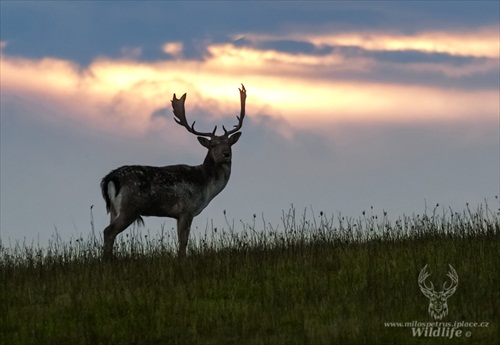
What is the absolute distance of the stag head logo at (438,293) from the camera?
10.3m

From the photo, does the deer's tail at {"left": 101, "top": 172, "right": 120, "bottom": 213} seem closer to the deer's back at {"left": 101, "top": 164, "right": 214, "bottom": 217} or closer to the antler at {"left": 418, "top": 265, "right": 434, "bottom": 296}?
the deer's back at {"left": 101, "top": 164, "right": 214, "bottom": 217}

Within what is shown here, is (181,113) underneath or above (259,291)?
above

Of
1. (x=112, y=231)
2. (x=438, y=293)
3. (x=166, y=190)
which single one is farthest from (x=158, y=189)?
(x=438, y=293)

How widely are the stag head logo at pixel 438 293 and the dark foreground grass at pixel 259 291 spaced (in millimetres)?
84

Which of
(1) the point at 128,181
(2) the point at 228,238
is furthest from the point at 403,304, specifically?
(1) the point at 128,181

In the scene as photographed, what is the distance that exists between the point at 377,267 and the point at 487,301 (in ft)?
7.02

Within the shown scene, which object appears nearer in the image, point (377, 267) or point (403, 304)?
point (403, 304)

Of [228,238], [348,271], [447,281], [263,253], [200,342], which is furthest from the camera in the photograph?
[228,238]

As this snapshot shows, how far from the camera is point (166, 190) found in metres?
15.2

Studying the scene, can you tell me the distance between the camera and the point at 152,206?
15156mm

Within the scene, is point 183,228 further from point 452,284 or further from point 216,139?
point 452,284

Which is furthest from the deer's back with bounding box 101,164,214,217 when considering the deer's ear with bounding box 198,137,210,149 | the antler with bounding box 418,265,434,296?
the antler with bounding box 418,265,434,296

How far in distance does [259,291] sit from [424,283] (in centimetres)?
209

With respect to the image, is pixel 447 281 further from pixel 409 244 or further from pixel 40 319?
pixel 40 319
